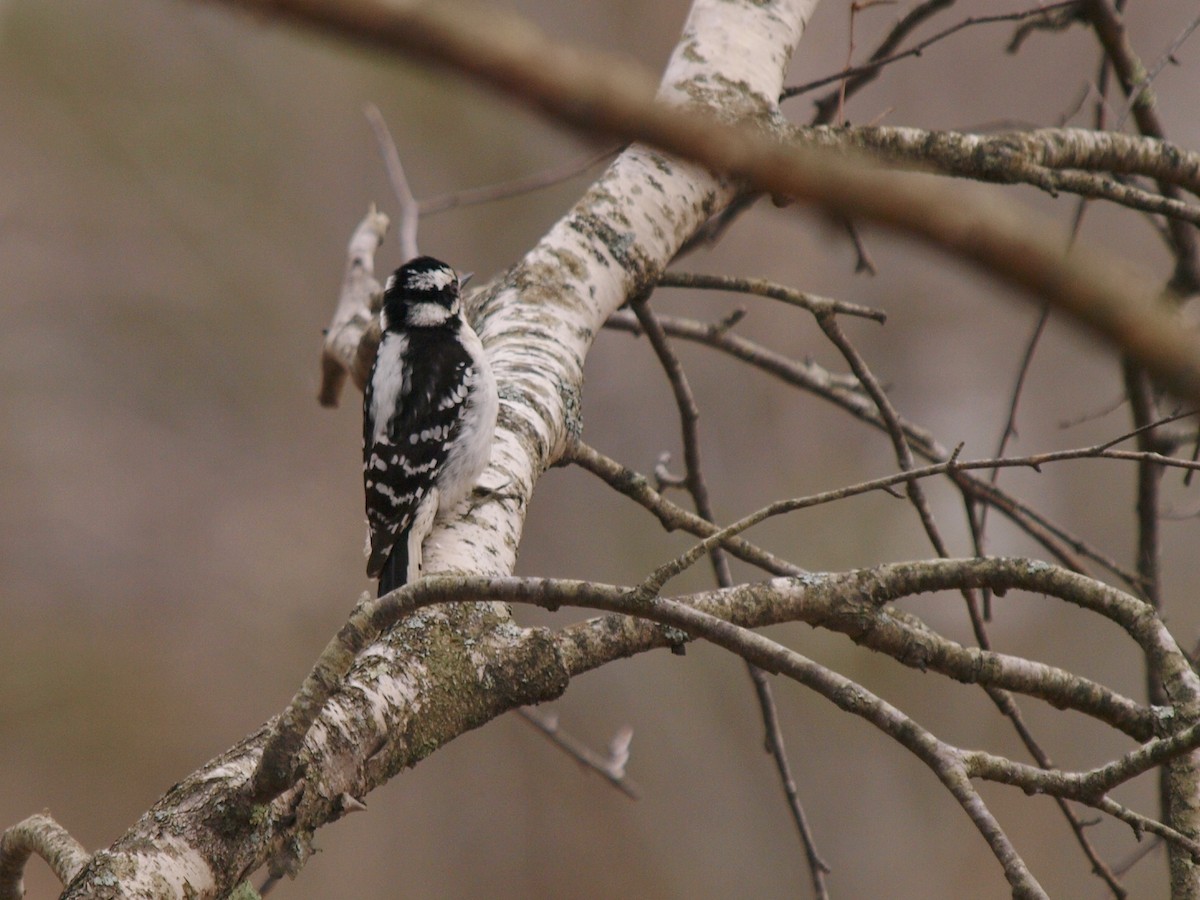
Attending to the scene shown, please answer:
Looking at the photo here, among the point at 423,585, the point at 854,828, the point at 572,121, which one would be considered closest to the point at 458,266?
the point at 854,828

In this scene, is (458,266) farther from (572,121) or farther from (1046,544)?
(572,121)

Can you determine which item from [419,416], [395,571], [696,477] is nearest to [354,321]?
[419,416]

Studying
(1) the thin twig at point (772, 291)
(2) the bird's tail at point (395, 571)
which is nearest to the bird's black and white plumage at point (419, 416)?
(2) the bird's tail at point (395, 571)

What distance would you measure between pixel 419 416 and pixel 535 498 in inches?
168

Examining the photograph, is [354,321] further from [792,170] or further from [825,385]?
[792,170]

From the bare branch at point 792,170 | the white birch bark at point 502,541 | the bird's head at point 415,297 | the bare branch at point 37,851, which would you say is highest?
the bird's head at point 415,297

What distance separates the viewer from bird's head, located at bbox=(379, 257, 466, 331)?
3.95m

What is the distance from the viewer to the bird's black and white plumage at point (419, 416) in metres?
3.12

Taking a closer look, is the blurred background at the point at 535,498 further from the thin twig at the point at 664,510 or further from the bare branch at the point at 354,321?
the thin twig at the point at 664,510

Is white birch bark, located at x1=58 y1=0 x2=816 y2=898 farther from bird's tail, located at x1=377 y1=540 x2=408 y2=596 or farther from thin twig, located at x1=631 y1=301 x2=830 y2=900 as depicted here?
bird's tail, located at x1=377 y1=540 x2=408 y2=596

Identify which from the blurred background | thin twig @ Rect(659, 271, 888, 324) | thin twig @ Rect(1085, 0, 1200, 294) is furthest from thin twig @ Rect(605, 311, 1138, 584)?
the blurred background

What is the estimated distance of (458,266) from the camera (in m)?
8.54

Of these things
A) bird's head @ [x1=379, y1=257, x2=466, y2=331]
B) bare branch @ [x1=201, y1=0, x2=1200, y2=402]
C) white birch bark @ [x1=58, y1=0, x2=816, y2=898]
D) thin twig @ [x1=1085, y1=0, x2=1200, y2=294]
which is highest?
thin twig @ [x1=1085, y1=0, x2=1200, y2=294]

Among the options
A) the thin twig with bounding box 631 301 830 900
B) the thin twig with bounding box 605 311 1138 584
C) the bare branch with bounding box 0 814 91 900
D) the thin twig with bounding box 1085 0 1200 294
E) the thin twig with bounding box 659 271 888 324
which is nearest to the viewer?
the bare branch with bounding box 0 814 91 900
